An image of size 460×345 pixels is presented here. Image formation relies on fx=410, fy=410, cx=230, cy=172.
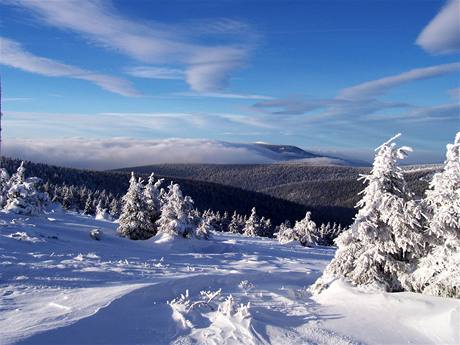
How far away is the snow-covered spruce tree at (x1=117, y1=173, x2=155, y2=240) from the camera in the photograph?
31.7 meters

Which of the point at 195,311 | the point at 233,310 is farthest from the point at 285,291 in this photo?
the point at 195,311

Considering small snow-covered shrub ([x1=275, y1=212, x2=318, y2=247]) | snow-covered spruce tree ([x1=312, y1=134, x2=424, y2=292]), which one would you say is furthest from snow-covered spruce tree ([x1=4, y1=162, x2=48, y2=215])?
small snow-covered shrub ([x1=275, y1=212, x2=318, y2=247])

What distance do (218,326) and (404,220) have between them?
6610 mm

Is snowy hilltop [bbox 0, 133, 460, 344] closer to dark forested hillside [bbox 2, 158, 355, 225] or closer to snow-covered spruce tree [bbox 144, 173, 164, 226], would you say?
snow-covered spruce tree [bbox 144, 173, 164, 226]

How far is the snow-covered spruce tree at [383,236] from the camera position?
1229cm

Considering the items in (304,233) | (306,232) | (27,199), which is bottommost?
(304,233)

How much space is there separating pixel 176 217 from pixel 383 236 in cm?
2021

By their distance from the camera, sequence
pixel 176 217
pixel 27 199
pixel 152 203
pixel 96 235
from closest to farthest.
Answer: pixel 96 235 → pixel 27 199 → pixel 176 217 → pixel 152 203

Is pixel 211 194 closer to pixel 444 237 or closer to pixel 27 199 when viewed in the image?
pixel 27 199

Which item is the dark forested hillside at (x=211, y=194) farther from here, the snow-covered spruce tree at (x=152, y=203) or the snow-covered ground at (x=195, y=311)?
the snow-covered ground at (x=195, y=311)

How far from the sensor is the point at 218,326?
9.19m

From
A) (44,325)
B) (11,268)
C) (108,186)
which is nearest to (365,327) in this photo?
(44,325)

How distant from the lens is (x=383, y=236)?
12.6 metres

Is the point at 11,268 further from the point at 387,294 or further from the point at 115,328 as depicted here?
the point at 387,294
